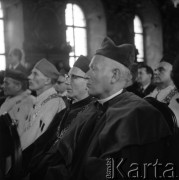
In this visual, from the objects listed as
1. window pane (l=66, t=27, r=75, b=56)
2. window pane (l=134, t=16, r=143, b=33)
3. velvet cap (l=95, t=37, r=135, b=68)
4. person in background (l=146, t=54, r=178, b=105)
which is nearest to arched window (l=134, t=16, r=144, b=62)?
window pane (l=134, t=16, r=143, b=33)

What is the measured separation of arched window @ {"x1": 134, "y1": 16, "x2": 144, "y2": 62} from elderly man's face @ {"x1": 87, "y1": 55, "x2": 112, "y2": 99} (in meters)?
13.1

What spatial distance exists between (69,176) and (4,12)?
388 inches

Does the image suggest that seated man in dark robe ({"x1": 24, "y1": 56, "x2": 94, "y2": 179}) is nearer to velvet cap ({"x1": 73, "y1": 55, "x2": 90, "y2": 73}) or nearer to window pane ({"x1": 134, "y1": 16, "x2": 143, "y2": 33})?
velvet cap ({"x1": 73, "y1": 55, "x2": 90, "y2": 73})

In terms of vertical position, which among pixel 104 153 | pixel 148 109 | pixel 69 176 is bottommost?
pixel 69 176

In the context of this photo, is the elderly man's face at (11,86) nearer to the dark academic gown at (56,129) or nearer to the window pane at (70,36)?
the dark academic gown at (56,129)

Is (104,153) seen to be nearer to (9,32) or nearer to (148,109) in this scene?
(148,109)

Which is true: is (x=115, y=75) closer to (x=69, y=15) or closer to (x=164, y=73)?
(x=164, y=73)

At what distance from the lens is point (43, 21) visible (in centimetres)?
1279

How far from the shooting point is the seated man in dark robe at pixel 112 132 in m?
2.97

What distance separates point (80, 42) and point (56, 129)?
9.74 meters

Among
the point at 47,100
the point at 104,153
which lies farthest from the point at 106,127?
the point at 47,100

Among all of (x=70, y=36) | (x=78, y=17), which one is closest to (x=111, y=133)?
(x=70, y=36)

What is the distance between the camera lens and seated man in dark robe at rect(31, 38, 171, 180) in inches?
117

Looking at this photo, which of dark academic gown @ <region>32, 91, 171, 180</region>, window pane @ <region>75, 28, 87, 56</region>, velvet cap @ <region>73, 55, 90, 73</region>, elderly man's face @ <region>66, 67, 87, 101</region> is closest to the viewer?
dark academic gown @ <region>32, 91, 171, 180</region>
